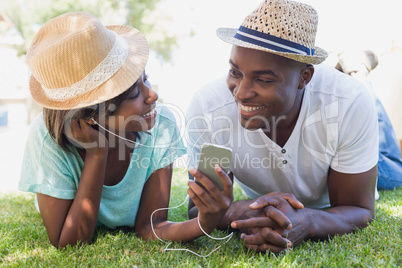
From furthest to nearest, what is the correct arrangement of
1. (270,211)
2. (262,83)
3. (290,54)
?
(262,83), (290,54), (270,211)

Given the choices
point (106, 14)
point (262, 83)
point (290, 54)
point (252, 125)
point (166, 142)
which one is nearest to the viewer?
point (290, 54)

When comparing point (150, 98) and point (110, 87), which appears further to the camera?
point (150, 98)

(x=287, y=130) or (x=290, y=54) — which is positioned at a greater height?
(x=290, y=54)

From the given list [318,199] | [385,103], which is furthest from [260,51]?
[385,103]

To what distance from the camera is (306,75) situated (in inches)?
111

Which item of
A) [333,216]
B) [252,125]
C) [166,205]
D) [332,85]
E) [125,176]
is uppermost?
[332,85]

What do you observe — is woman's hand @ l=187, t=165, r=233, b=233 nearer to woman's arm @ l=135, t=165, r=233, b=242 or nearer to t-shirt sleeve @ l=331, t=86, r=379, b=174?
woman's arm @ l=135, t=165, r=233, b=242

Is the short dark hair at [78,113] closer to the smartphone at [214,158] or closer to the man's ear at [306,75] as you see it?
the smartphone at [214,158]

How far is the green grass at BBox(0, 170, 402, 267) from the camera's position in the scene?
222cm

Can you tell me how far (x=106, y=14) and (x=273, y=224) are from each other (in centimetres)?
1752

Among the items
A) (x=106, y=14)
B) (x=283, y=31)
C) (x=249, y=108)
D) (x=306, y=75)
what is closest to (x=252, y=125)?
(x=249, y=108)

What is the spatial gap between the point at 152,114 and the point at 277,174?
43.4 inches

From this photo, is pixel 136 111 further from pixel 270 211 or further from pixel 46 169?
pixel 270 211

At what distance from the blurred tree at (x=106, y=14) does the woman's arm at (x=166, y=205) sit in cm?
1544
